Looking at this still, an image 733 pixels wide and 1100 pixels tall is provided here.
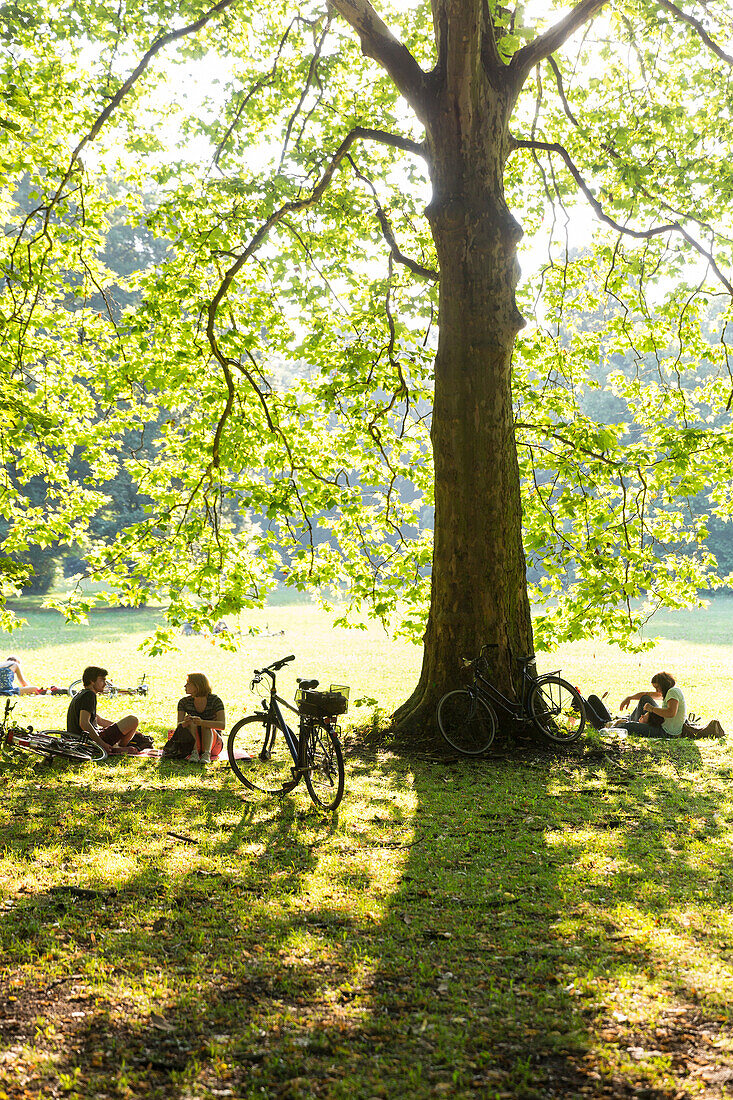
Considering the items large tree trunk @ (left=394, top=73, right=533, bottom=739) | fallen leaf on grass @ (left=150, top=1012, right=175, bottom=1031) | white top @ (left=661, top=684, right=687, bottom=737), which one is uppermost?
large tree trunk @ (left=394, top=73, right=533, bottom=739)

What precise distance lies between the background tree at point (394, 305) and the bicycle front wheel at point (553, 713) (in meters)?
0.44

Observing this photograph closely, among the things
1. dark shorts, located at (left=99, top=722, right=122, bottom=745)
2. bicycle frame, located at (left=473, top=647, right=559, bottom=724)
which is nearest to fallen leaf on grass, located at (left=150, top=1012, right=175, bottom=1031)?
bicycle frame, located at (left=473, top=647, right=559, bottom=724)

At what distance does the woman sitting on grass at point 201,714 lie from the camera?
376 inches

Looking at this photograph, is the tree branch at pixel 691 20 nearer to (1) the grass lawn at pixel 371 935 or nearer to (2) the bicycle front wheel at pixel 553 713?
(2) the bicycle front wheel at pixel 553 713

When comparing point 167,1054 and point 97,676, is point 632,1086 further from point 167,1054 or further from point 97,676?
point 97,676

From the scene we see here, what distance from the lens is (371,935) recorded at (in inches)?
183

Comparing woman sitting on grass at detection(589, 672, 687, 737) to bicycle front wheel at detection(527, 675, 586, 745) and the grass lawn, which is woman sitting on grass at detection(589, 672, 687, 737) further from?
the grass lawn

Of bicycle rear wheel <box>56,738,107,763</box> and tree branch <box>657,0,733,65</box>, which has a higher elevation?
tree branch <box>657,0,733,65</box>

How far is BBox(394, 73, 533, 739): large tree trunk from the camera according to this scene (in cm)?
959

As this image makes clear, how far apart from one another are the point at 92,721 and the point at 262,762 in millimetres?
2129

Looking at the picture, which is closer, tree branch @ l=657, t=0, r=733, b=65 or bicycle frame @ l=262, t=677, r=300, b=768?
bicycle frame @ l=262, t=677, r=300, b=768

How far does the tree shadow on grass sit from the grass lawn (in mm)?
14

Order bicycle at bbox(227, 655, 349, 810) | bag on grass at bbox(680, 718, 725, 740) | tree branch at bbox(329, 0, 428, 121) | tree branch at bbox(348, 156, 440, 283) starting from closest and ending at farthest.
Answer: bicycle at bbox(227, 655, 349, 810), tree branch at bbox(329, 0, 428, 121), bag on grass at bbox(680, 718, 725, 740), tree branch at bbox(348, 156, 440, 283)

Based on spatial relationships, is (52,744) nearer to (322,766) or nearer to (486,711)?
(322,766)
